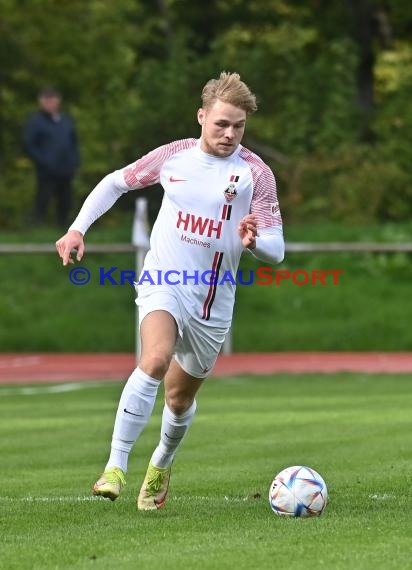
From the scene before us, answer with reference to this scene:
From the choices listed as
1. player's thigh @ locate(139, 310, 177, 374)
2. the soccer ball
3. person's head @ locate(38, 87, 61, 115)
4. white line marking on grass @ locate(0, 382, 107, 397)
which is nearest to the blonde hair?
player's thigh @ locate(139, 310, 177, 374)

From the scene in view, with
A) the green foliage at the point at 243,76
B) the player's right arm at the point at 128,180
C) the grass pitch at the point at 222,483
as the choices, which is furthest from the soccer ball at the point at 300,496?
the green foliage at the point at 243,76

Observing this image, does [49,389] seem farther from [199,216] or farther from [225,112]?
[225,112]

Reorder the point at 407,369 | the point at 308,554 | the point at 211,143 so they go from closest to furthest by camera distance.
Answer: the point at 308,554
the point at 211,143
the point at 407,369

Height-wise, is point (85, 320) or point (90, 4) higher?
point (90, 4)

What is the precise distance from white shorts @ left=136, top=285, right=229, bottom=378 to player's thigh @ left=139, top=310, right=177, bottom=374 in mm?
95

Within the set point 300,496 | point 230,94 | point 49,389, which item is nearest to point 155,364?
point 300,496

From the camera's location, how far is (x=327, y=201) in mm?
31547

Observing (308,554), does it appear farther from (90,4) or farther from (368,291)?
(90,4)

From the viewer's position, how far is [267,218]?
8.96 m

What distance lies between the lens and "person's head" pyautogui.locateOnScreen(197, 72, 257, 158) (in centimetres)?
880

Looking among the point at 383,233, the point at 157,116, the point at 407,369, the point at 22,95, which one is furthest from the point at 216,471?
the point at 22,95

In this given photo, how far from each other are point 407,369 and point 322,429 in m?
8.09

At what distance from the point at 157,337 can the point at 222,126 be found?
1247 millimetres

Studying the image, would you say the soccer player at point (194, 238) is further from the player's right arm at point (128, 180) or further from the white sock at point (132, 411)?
the white sock at point (132, 411)
